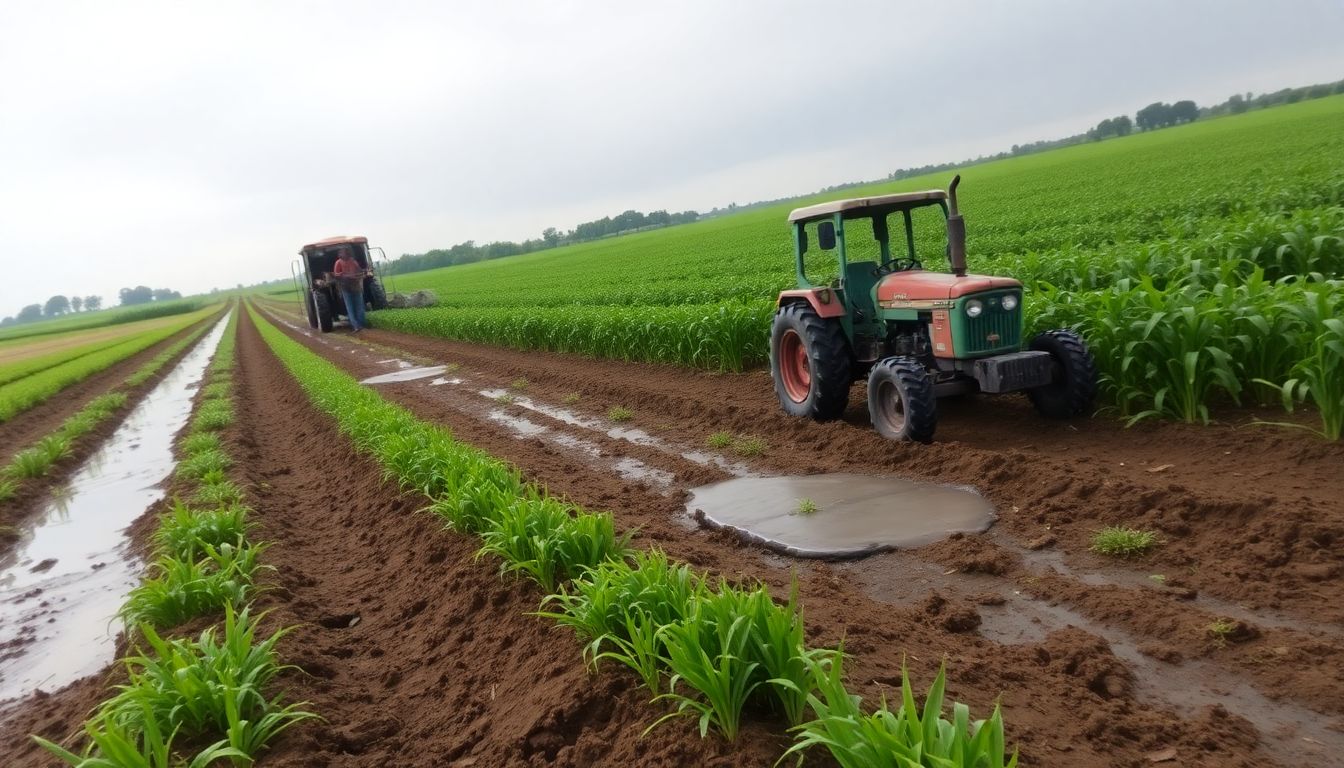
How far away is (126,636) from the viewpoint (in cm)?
439

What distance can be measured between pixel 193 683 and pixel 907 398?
479 cm

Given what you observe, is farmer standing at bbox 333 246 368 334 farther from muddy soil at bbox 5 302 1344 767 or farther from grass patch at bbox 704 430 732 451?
grass patch at bbox 704 430 732 451

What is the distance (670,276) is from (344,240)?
12057 mm

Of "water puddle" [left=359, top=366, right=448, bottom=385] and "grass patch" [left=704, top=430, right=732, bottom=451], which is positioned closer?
"grass patch" [left=704, top=430, right=732, bottom=451]

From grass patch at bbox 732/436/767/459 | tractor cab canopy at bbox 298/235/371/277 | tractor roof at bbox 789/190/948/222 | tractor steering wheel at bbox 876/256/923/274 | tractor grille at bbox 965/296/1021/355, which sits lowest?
grass patch at bbox 732/436/767/459

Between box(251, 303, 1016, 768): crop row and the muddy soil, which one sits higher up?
box(251, 303, 1016, 768): crop row

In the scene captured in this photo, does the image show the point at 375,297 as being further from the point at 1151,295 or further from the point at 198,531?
the point at 1151,295

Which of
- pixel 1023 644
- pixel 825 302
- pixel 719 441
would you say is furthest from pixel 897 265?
pixel 1023 644

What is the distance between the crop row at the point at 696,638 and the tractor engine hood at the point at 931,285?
3.15 m

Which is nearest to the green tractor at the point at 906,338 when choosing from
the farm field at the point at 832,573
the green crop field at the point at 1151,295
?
the farm field at the point at 832,573

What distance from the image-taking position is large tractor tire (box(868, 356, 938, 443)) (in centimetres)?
586

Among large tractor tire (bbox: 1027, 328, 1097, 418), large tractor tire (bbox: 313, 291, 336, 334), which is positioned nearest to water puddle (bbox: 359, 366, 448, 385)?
large tractor tire (bbox: 1027, 328, 1097, 418)

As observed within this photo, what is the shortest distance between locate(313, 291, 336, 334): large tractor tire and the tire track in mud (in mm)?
25653

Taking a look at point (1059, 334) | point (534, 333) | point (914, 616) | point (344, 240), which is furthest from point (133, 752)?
point (344, 240)
